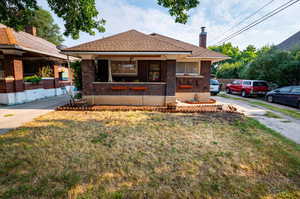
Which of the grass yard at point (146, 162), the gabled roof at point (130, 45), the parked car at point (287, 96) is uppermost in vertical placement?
the gabled roof at point (130, 45)

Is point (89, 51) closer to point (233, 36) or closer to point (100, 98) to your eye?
point (100, 98)

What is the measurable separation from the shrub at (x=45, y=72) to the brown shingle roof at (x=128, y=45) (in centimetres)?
626

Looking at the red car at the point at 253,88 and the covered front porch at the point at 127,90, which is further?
the red car at the point at 253,88

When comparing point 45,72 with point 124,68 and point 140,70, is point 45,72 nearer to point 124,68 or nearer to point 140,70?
point 124,68

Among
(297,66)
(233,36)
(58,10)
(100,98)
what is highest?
(233,36)

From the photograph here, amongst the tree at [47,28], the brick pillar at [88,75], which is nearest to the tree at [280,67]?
the brick pillar at [88,75]

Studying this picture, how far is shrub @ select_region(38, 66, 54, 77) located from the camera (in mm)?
11885

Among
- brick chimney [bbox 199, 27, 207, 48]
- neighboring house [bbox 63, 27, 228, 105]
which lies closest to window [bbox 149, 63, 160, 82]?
neighboring house [bbox 63, 27, 228, 105]

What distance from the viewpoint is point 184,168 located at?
298 centimetres

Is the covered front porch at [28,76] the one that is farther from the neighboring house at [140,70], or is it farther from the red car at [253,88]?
the red car at [253,88]

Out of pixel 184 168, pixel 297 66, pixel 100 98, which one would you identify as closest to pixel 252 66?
pixel 297 66

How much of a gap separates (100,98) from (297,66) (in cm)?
1604

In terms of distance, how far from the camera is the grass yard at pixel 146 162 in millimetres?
2385

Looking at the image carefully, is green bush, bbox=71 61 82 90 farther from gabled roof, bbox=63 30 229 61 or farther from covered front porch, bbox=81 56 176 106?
gabled roof, bbox=63 30 229 61
